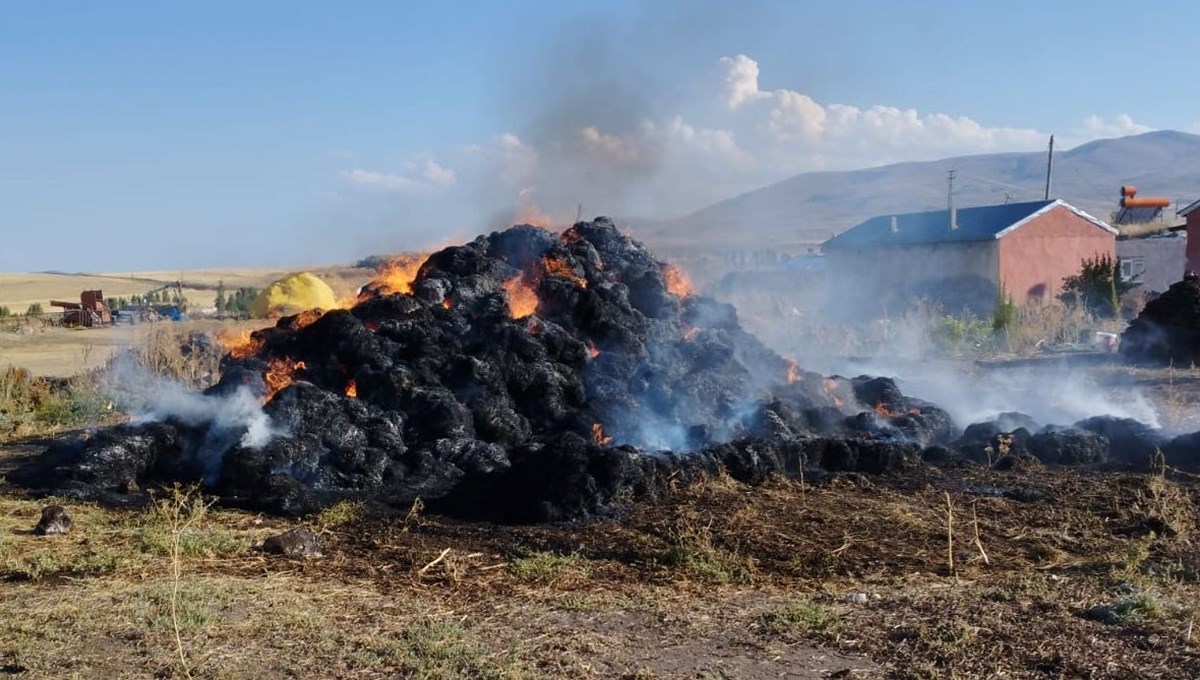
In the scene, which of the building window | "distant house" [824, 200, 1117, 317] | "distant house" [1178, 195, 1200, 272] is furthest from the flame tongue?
the building window

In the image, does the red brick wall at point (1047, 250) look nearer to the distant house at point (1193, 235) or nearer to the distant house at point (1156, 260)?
the distant house at point (1156, 260)

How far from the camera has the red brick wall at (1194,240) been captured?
37.6 metres

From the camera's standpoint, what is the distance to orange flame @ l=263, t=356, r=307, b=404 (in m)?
13.0

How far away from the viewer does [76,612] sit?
6691 mm

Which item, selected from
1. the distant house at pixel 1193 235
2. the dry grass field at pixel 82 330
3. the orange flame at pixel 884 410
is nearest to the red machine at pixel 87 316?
the dry grass field at pixel 82 330

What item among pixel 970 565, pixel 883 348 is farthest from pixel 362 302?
pixel 883 348

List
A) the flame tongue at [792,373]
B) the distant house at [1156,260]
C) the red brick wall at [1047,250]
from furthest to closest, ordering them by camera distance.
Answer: the distant house at [1156,260] < the red brick wall at [1047,250] < the flame tongue at [792,373]

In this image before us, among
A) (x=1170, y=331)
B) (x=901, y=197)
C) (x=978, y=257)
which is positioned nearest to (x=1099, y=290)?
(x=978, y=257)

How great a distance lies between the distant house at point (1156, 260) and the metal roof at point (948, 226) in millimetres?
1282

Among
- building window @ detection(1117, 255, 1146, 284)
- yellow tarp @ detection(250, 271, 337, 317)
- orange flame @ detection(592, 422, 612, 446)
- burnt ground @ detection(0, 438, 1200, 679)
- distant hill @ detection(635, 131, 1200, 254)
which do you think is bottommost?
burnt ground @ detection(0, 438, 1200, 679)

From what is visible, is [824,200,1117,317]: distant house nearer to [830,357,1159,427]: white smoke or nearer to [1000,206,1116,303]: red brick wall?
[1000,206,1116,303]: red brick wall

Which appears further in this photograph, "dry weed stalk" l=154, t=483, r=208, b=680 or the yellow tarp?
the yellow tarp

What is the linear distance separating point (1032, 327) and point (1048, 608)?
19.7 metres

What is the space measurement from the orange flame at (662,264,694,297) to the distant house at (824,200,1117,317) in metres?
21.4
